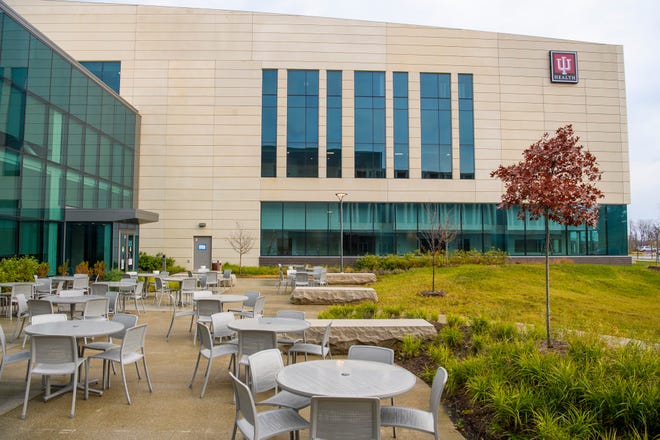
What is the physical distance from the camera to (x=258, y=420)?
3982 mm

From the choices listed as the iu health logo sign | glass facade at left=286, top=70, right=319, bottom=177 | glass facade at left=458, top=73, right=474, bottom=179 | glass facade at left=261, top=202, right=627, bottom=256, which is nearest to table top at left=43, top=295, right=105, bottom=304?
glass facade at left=261, top=202, right=627, bottom=256

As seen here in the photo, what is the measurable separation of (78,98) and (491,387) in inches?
871

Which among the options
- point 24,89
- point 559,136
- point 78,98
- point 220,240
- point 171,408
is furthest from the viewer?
point 220,240

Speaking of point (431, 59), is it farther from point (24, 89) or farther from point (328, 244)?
point (24, 89)

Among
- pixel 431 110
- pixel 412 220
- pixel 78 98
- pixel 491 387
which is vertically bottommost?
pixel 491 387

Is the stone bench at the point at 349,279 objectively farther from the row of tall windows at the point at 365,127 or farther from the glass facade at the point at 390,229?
the row of tall windows at the point at 365,127

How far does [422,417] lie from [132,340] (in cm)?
398

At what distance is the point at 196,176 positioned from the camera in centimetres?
3061

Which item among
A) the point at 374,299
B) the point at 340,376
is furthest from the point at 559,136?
the point at 374,299

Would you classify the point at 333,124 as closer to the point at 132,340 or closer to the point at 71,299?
the point at 71,299

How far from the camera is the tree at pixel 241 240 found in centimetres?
3016

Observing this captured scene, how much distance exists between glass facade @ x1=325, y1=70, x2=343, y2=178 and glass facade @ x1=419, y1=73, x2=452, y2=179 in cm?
579

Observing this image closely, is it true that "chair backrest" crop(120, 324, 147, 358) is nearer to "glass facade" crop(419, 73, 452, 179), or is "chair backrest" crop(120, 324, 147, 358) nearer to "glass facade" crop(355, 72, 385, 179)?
"glass facade" crop(355, 72, 385, 179)

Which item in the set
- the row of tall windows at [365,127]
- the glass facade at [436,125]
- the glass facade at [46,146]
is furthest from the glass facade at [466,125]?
the glass facade at [46,146]
